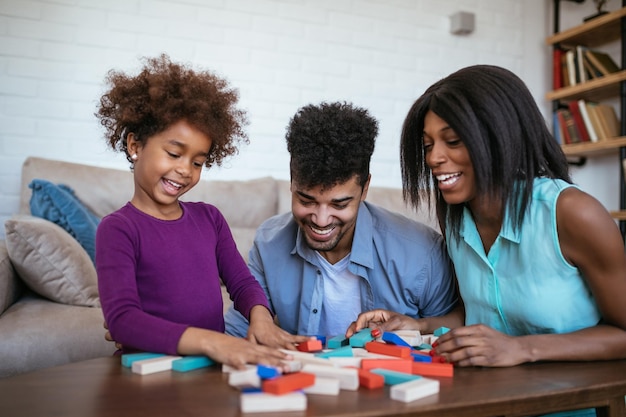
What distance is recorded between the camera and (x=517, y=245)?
142cm

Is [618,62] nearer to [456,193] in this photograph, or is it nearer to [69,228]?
[456,193]

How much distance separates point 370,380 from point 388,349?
25 centimetres

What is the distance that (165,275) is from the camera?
1.38 meters

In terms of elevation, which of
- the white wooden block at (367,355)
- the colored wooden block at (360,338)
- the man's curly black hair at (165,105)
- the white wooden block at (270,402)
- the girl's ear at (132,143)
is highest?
the man's curly black hair at (165,105)

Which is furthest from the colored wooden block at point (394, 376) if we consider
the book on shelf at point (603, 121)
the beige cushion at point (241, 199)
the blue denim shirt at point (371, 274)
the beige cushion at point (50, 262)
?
the book on shelf at point (603, 121)

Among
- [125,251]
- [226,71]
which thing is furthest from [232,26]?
[125,251]

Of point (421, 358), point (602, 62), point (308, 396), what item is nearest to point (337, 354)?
point (421, 358)

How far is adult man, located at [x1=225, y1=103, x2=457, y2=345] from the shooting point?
1711 mm

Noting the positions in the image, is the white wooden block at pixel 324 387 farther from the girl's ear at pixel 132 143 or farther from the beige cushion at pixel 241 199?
the beige cushion at pixel 241 199

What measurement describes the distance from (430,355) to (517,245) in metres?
0.36

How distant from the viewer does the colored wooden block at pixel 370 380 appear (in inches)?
38.1

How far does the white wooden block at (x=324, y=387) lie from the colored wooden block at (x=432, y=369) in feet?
0.73

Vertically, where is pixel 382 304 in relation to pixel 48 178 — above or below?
below

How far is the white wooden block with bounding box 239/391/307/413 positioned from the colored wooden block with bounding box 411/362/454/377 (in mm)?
308
